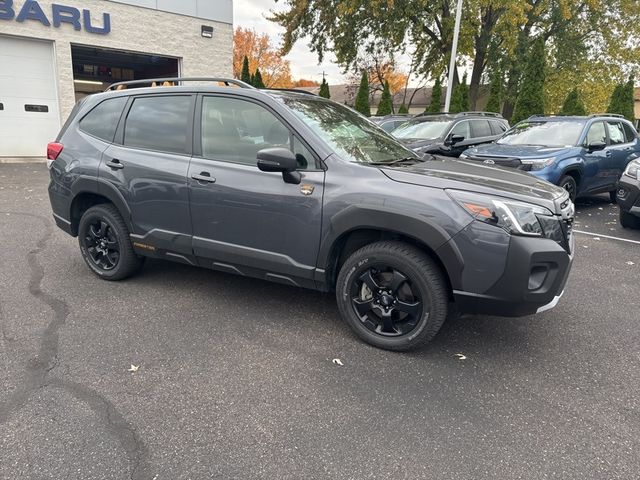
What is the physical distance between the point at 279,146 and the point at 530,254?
1.83m

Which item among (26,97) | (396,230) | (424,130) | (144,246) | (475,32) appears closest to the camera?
(396,230)

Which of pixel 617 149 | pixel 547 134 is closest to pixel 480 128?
pixel 547 134

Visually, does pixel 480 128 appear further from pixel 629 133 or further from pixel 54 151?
pixel 54 151

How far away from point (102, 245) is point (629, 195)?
674 centimetres

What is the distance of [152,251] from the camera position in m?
3.92

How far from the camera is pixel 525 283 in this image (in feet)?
8.79

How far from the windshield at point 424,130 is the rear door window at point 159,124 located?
6.56 metres

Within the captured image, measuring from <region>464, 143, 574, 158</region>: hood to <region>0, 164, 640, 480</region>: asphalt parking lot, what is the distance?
12.0 feet

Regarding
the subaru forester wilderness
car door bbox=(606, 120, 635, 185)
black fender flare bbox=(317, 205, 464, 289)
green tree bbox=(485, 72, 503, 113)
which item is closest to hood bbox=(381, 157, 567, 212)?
the subaru forester wilderness

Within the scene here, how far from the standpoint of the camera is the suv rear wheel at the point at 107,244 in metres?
4.07

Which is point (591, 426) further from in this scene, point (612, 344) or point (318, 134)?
point (318, 134)

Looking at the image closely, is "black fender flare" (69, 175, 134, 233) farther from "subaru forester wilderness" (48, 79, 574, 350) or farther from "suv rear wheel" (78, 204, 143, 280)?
"suv rear wheel" (78, 204, 143, 280)

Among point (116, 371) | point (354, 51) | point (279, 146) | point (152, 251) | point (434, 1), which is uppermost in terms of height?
point (434, 1)

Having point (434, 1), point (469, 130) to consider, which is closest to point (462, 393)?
point (469, 130)
